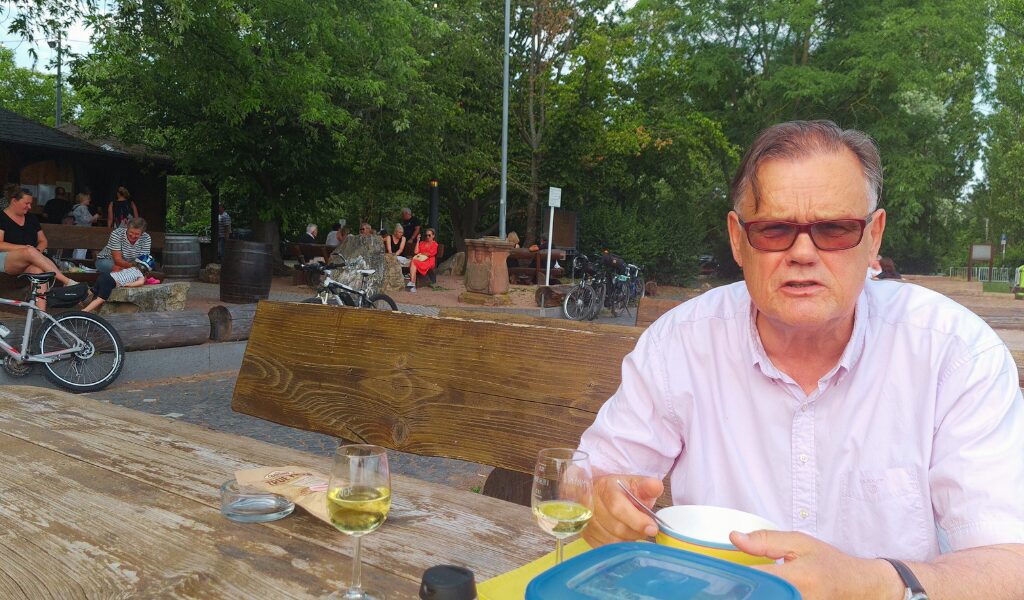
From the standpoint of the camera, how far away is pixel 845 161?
1751 millimetres

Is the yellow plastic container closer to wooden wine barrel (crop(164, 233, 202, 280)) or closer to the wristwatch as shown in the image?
the wristwatch

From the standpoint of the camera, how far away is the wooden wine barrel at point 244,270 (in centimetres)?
1359

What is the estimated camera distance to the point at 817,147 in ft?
5.74

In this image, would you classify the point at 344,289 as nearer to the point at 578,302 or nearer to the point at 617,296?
the point at 578,302

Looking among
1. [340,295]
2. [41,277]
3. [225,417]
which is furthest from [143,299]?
[225,417]

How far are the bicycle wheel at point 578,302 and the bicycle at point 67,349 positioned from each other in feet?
30.1

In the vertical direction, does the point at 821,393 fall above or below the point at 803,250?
below

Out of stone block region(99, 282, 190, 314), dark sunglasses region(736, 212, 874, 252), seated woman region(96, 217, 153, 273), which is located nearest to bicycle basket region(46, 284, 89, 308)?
stone block region(99, 282, 190, 314)

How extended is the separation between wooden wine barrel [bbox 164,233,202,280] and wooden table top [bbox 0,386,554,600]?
15650mm

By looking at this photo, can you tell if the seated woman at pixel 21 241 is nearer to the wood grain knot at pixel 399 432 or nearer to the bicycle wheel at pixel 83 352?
the bicycle wheel at pixel 83 352

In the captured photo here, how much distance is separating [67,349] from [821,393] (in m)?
7.62

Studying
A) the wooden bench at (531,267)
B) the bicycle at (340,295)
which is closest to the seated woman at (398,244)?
the wooden bench at (531,267)

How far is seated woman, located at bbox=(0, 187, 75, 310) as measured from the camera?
9281 millimetres

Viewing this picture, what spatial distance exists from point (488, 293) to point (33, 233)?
930 cm
